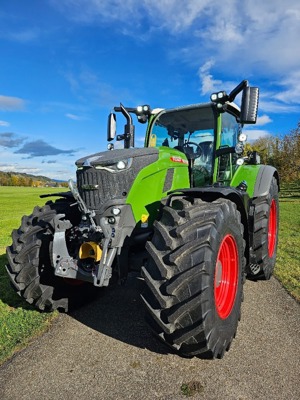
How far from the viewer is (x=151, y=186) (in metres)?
3.69

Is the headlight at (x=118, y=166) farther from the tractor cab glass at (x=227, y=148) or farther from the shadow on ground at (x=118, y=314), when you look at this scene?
the tractor cab glass at (x=227, y=148)

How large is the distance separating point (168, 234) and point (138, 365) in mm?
1155

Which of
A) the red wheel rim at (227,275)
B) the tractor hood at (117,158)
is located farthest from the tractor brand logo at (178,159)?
the red wheel rim at (227,275)

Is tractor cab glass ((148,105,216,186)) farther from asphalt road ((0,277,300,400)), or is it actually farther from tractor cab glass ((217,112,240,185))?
asphalt road ((0,277,300,400))

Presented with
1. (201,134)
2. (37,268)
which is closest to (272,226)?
(201,134)

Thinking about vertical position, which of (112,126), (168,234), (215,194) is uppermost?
(112,126)

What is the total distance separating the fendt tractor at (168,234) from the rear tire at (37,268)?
0.01 metres

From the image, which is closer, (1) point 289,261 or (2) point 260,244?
(2) point 260,244

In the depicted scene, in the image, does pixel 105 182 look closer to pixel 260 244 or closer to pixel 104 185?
pixel 104 185

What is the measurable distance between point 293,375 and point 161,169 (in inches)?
Result: 87.4

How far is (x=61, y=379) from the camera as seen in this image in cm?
281

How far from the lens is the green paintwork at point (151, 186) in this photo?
3541mm

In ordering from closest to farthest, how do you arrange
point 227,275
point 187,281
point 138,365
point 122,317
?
point 187,281
point 138,365
point 227,275
point 122,317

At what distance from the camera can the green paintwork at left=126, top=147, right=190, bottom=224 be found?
3541mm
